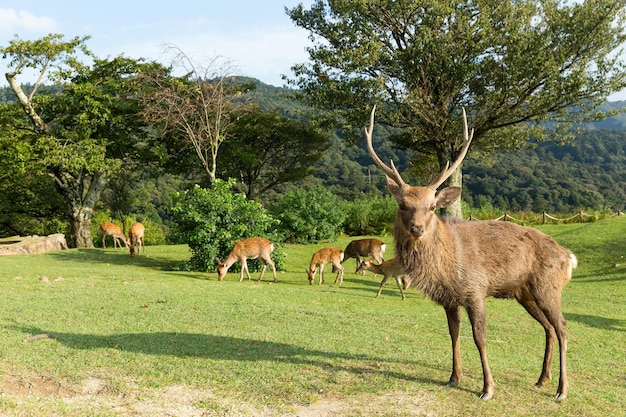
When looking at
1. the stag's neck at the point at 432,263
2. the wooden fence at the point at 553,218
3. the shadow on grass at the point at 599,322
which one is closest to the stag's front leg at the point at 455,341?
the stag's neck at the point at 432,263

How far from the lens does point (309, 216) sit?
23.4 metres

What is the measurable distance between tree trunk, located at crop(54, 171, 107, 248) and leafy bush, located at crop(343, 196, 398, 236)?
38.7 feet

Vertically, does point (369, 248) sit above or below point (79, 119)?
below

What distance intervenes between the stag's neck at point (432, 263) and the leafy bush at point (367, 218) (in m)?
22.6

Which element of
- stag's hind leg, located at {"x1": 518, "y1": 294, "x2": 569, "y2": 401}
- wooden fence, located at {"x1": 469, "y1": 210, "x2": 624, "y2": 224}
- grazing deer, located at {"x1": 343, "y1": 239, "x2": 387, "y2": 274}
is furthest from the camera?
wooden fence, located at {"x1": 469, "y1": 210, "x2": 624, "y2": 224}

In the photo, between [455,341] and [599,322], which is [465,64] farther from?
[455,341]

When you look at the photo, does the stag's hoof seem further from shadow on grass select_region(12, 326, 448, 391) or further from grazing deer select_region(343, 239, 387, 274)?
grazing deer select_region(343, 239, 387, 274)

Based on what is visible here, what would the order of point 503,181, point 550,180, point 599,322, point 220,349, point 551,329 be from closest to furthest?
point 551,329 < point 220,349 < point 599,322 < point 503,181 < point 550,180

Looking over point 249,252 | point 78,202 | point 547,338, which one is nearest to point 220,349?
point 547,338

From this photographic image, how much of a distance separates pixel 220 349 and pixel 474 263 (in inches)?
119

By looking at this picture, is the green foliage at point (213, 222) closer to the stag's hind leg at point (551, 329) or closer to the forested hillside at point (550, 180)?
the stag's hind leg at point (551, 329)

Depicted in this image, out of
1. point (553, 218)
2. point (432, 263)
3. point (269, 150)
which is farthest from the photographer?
point (269, 150)

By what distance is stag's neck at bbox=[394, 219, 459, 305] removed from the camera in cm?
529

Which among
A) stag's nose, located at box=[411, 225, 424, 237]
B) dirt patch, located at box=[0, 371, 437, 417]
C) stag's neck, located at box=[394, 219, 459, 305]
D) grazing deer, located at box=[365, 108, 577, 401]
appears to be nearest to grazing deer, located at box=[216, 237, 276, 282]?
grazing deer, located at box=[365, 108, 577, 401]
